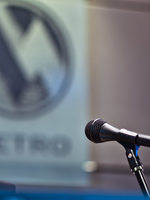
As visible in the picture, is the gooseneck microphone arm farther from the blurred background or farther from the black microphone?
the blurred background

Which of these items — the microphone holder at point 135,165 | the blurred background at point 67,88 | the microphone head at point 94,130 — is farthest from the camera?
the blurred background at point 67,88

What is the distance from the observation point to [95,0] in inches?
126

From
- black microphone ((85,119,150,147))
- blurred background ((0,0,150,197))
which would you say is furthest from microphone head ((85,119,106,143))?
blurred background ((0,0,150,197))

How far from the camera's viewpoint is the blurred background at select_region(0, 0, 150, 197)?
3029 mm

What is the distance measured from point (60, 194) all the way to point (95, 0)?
2.60 meters

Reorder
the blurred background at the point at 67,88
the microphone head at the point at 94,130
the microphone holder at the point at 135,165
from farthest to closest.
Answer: the blurred background at the point at 67,88 → the microphone head at the point at 94,130 → the microphone holder at the point at 135,165

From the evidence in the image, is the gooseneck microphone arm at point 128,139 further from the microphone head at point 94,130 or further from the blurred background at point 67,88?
the blurred background at point 67,88

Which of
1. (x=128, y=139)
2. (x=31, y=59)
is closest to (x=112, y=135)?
(x=128, y=139)

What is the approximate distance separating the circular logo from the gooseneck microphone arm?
2.03 metres

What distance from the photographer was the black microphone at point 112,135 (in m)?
0.95

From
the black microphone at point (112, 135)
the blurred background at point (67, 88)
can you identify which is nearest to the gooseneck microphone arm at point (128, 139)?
the black microphone at point (112, 135)

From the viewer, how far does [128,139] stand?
965mm

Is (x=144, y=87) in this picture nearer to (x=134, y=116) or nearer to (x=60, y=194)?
(x=134, y=116)

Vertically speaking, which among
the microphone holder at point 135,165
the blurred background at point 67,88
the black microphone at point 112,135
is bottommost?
the microphone holder at point 135,165
